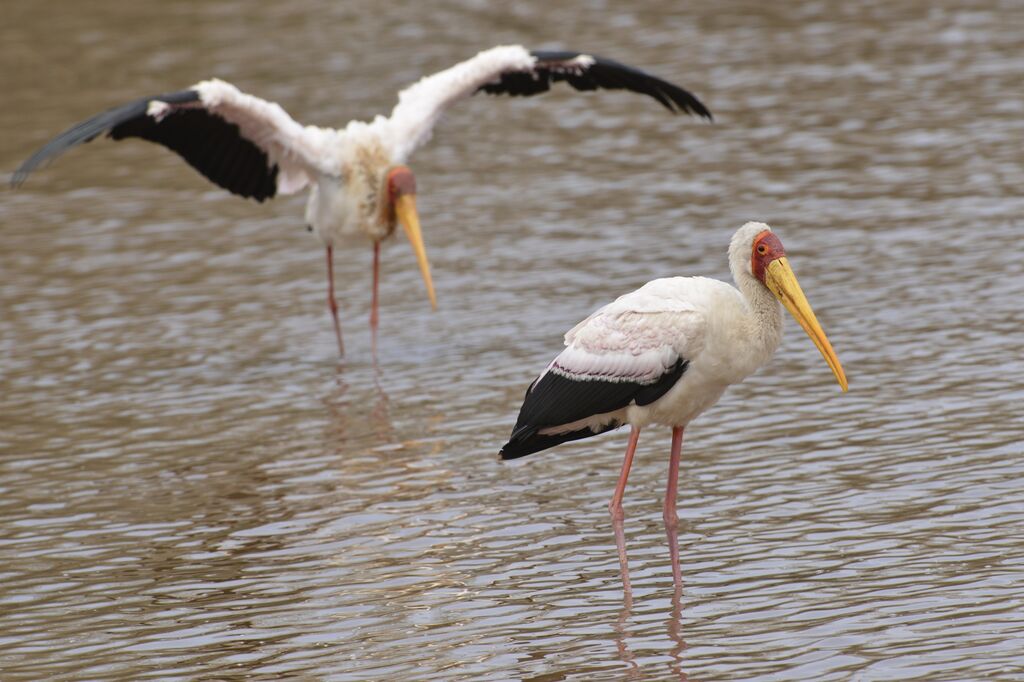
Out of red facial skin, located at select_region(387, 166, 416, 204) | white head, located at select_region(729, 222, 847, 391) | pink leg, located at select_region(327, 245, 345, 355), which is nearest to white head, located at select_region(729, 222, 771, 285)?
white head, located at select_region(729, 222, 847, 391)

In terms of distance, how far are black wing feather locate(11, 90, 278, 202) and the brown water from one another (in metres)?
0.94

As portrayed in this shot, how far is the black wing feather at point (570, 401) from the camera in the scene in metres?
7.09

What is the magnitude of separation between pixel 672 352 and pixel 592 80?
17.7 ft

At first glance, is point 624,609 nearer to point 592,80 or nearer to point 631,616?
point 631,616

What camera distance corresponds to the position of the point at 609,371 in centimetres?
720

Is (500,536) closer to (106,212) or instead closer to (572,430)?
(572,430)

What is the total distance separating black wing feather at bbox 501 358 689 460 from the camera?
7094mm

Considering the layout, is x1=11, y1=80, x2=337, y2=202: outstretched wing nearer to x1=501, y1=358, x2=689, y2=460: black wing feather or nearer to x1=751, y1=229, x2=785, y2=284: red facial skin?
x1=501, y1=358, x2=689, y2=460: black wing feather

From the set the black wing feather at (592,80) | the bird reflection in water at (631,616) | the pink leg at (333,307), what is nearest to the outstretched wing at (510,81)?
the black wing feather at (592,80)

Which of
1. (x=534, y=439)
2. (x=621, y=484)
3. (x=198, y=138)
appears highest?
(x=198, y=138)

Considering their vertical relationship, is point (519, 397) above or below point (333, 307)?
below

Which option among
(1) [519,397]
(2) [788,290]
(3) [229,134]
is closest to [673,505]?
(2) [788,290]

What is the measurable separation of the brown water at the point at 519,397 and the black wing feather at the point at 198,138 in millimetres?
943

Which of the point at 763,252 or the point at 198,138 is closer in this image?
the point at 763,252
